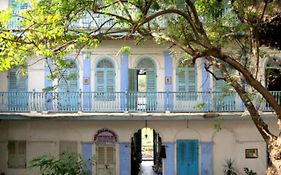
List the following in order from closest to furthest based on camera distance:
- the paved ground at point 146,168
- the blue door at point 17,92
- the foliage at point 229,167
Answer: the foliage at point 229,167 < the blue door at point 17,92 < the paved ground at point 146,168

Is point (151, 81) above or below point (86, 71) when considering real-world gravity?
below

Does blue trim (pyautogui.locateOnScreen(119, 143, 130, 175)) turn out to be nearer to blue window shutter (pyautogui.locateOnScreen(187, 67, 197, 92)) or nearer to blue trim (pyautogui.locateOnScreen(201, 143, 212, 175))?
blue trim (pyautogui.locateOnScreen(201, 143, 212, 175))

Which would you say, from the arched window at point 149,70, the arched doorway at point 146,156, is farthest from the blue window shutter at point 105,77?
the arched doorway at point 146,156

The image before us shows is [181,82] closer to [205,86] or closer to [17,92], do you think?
[205,86]

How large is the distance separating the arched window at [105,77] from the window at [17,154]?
370cm

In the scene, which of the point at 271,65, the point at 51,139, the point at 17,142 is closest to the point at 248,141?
the point at 271,65

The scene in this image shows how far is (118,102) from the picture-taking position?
17.5 meters

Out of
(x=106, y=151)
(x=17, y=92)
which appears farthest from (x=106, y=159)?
(x=17, y=92)

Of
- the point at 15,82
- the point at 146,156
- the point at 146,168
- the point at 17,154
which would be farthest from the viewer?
the point at 146,156

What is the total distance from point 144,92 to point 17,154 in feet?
17.9

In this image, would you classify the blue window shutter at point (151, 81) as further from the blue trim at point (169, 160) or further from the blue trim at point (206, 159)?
the blue trim at point (206, 159)

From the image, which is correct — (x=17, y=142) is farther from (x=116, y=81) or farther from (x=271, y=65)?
(x=271, y=65)

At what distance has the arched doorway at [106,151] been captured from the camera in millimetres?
17844

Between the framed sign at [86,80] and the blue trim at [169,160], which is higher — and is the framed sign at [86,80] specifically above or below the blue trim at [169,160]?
above
